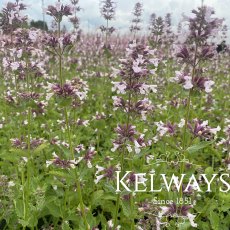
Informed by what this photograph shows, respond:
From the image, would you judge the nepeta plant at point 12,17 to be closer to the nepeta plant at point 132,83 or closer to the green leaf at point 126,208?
the nepeta plant at point 132,83

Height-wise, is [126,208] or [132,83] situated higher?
[132,83]

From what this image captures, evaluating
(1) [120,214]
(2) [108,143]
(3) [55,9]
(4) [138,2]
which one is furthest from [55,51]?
(4) [138,2]

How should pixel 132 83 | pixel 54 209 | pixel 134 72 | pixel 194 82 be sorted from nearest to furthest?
pixel 194 82 < pixel 134 72 < pixel 132 83 < pixel 54 209

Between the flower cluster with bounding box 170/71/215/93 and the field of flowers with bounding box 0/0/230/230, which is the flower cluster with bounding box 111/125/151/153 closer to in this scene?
the field of flowers with bounding box 0/0/230/230

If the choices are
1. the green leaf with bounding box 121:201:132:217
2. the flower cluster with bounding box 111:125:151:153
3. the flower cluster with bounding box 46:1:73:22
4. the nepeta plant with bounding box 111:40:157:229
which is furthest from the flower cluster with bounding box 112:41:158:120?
the green leaf with bounding box 121:201:132:217

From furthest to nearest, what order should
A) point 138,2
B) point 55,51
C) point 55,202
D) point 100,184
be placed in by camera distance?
point 138,2
point 100,184
point 55,202
point 55,51

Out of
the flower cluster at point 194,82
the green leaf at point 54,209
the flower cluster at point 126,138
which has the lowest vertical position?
the green leaf at point 54,209

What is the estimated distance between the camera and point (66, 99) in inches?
150

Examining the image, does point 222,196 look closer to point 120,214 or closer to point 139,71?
point 120,214

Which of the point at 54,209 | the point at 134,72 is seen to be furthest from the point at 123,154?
the point at 54,209

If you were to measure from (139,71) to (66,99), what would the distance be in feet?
2.53

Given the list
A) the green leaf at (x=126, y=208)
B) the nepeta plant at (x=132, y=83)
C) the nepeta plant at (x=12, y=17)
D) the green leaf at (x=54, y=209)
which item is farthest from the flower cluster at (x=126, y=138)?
the nepeta plant at (x=12, y=17)

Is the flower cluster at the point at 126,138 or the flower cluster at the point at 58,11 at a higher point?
the flower cluster at the point at 58,11

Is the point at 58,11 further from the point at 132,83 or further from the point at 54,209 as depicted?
the point at 54,209
